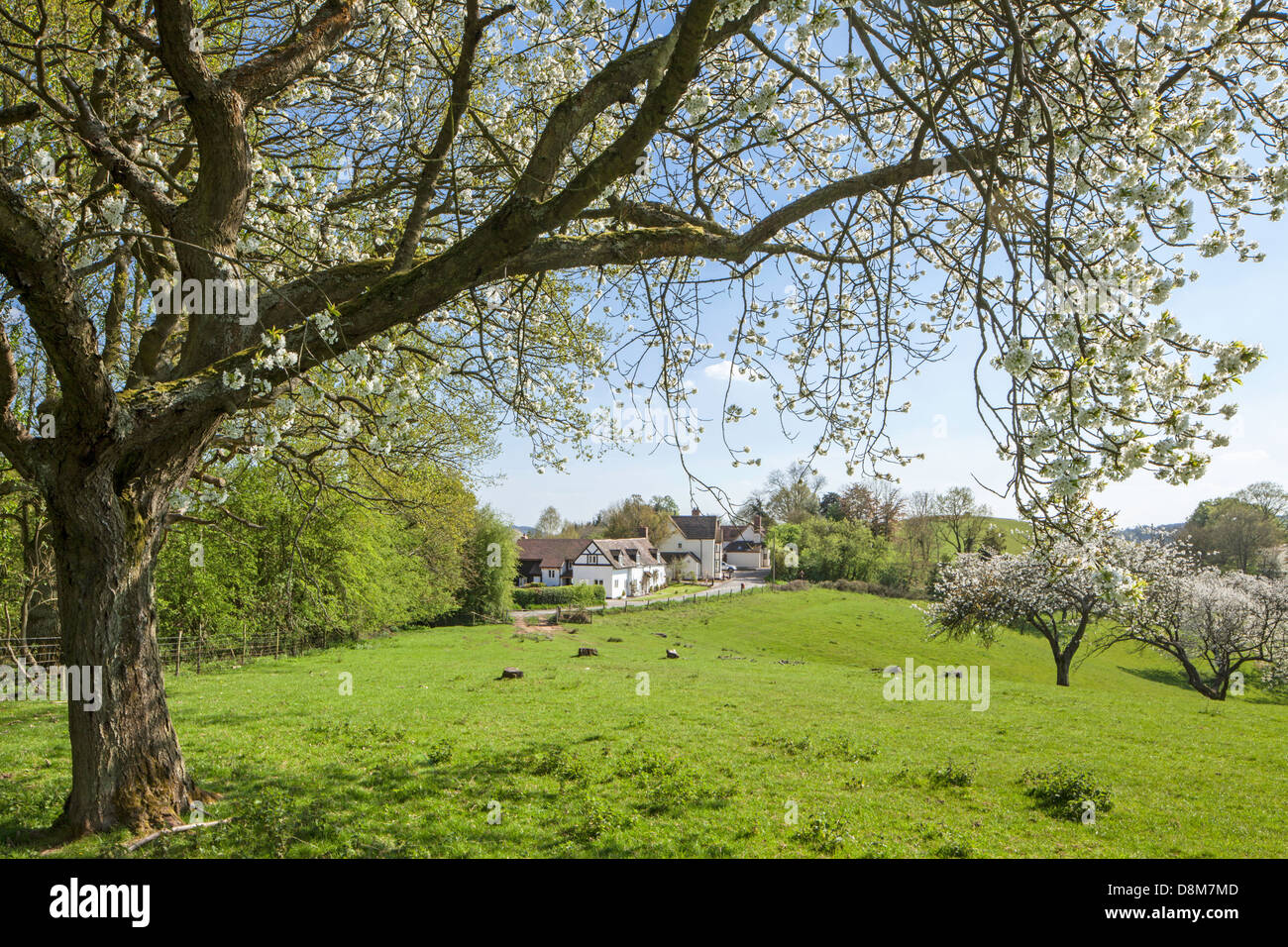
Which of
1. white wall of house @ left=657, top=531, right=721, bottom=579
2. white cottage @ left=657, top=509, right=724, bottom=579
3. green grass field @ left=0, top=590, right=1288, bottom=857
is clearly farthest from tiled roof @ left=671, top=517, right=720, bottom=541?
green grass field @ left=0, top=590, right=1288, bottom=857

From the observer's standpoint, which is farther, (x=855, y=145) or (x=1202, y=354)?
(x=855, y=145)

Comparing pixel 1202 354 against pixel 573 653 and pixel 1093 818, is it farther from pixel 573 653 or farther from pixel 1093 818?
pixel 573 653

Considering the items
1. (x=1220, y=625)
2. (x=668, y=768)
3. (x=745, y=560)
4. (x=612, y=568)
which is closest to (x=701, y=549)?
(x=745, y=560)

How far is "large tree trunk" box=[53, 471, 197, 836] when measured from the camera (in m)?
5.01

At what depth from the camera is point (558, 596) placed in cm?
4853

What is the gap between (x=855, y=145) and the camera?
6266 mm

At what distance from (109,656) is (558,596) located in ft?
145

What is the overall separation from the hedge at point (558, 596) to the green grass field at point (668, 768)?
28.1 m

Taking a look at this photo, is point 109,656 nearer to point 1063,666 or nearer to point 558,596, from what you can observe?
point 1063,666

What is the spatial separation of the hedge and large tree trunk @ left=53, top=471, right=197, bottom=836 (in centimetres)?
4093

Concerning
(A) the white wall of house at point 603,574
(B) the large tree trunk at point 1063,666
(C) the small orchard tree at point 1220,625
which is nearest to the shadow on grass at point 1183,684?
(C) the small orchard tree at point 1220,625

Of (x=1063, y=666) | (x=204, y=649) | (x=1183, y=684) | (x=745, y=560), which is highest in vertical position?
(x=204, y=649)
